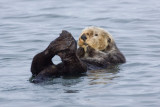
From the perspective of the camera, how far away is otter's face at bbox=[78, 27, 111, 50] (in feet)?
28.0

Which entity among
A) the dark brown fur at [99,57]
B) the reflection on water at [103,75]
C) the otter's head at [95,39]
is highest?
the otter's head at [95,39]

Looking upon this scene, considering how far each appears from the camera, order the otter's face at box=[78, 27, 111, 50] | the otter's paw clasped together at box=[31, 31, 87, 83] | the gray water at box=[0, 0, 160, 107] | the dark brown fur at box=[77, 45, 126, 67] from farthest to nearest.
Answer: the otter's face at box=[78, 27, 111, 50] → the dark brown fur at box=[77, 45, 126, 67] → the otter's paw clasped together at box=[31, 31, 87, 83] → the gray water at box=[0, 0, 160, 107]

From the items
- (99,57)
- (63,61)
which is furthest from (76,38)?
(63,61)

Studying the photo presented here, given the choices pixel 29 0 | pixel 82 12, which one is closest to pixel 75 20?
pixel 82 12

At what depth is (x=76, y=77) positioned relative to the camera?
7582 millimetres

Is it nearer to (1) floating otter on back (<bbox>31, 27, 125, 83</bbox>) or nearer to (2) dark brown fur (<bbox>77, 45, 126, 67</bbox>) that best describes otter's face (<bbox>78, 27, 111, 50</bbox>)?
(2) dark brown fur (<bbox>77, 45, 126, 67</bbox>)

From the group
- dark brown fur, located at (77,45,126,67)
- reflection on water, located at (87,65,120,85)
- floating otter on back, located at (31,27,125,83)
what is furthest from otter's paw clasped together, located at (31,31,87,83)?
dark brown fur, located at (77,45,126,67)

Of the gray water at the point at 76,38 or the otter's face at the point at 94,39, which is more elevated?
the otter's face at the point at 94,39

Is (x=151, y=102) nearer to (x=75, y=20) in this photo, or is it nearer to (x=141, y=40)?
(x=141, y=40)

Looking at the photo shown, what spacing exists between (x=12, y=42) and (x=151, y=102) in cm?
546

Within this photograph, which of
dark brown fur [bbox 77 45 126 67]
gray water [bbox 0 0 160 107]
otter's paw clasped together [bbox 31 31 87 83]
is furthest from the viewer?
dark brown fur [bbox 77 45 126 67]

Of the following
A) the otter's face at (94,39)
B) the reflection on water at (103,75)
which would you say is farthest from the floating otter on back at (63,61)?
the otter's face at (94,39)

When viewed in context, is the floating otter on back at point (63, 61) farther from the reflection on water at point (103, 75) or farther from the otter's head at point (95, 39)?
the otter's head at point (95, 39)

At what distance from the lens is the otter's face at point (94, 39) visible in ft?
28.0
